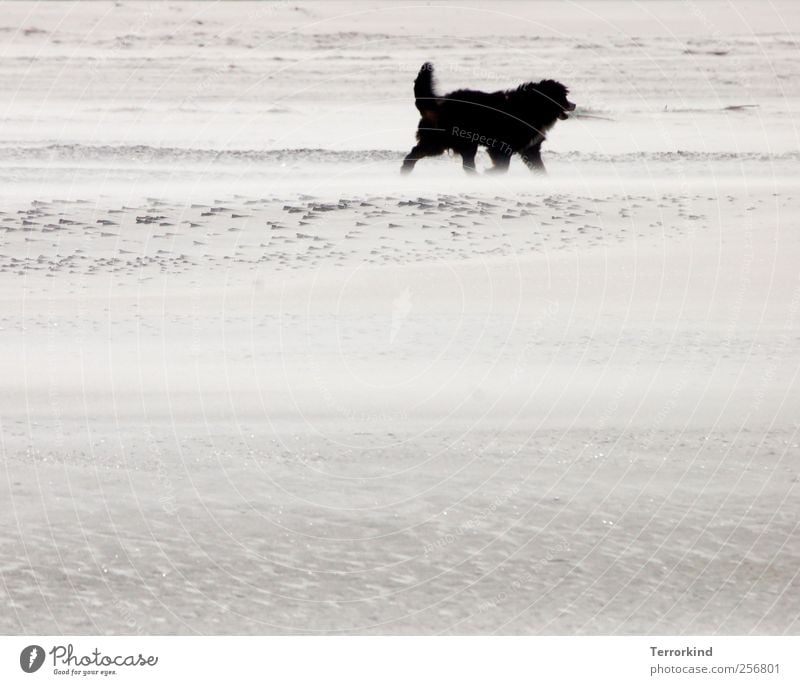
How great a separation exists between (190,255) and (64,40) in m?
2.01

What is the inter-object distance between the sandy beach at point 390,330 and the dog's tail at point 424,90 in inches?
4.3

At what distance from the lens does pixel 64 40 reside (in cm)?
771

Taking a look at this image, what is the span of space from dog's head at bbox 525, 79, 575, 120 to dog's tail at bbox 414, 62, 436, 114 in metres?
0.60

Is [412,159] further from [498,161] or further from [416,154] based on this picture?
[498,161]

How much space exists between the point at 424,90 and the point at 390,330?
1.89 metres

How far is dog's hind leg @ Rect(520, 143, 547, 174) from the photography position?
711 centimetres

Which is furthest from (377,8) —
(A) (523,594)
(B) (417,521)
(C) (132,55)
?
(A) (523,594)

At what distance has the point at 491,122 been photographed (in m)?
6.88
